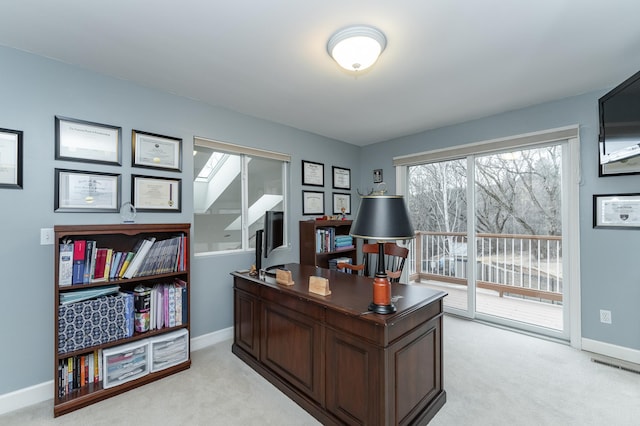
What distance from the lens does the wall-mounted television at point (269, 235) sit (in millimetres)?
2611

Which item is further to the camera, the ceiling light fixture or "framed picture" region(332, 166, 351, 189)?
"framed picture" region(332, 166, 351, 189)

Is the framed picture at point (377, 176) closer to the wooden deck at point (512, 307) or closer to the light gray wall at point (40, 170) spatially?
the wooden deck at point (512, 307)

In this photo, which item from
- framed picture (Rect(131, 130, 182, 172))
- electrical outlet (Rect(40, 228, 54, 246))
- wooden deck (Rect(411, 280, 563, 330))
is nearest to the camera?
electrical outlet (Rect(40, 228, 54, 246))

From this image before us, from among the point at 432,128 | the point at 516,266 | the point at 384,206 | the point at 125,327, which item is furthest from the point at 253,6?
the point at 516,266

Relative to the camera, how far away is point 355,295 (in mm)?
1890

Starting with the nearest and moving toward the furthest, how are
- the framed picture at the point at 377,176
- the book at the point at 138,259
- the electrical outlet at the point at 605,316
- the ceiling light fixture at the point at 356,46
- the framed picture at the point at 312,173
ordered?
the ceiling light fixture at the point at 356,46, the book at the point at 138,259, the electrical outlet at the point at 605,316, the framed picture at the point at 312,173, the framed picture at the point at 377,176

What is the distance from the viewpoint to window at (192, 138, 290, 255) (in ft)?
9.78

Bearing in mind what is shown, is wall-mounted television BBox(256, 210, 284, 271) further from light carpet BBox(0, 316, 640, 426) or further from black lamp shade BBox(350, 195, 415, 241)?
black lamp shade BBox(350, 195, 415, 241)

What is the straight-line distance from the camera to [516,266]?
3.54 metres

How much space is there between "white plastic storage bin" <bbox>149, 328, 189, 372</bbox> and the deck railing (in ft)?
10.1

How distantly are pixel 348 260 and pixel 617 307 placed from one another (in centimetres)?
273

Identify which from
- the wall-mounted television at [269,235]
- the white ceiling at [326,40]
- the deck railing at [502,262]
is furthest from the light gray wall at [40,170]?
the deck railing at [502,262]

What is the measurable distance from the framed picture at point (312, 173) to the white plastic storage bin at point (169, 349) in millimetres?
2253

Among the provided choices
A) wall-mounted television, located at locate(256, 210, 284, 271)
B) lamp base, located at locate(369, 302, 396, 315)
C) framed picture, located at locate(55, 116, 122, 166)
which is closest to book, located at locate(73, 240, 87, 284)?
framed picture, located at locate(55, 116, 122, 166)
